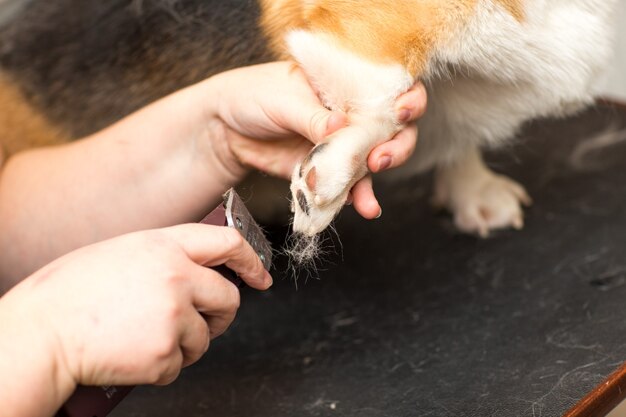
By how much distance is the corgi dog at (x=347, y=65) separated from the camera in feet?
1.85

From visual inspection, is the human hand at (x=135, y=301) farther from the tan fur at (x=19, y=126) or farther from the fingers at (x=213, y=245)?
the tan fur at (x=19, y=126)

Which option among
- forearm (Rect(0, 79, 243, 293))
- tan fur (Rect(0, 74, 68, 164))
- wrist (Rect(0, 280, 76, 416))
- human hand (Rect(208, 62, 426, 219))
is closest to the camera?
wrist (Rect(0, 280, 76, 416))

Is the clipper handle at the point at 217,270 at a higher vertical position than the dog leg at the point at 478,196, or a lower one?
higher

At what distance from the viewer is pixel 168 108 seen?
68 cm

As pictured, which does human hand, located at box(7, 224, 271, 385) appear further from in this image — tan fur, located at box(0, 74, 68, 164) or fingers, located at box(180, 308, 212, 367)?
tan fur, located at box(0, 74, 68, 164)

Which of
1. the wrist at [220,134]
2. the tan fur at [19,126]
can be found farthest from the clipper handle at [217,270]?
the tan fur at [19,126]

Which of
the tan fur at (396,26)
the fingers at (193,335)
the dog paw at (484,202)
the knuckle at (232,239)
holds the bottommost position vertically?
the dog paw at (484,202)

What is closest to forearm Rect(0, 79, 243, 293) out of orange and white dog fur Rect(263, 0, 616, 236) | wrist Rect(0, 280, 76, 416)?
orange and white dog fur Rect(263, 0, 616, 236)

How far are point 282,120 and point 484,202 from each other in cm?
38

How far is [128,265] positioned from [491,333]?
0.32 metres

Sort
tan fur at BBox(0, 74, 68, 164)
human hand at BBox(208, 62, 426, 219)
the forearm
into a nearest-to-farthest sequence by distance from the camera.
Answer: human hand at BBox(208, 62, 426, 219) < the forearm < tan fur at BBox(0, 74, 68, 164)

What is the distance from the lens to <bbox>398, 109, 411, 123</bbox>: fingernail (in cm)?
56

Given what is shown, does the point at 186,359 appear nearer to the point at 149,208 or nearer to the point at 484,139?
the point at 149,208

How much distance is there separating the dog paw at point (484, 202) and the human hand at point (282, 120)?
0.29 m
